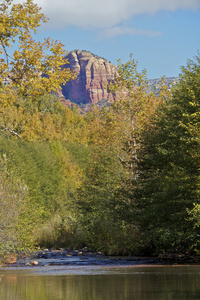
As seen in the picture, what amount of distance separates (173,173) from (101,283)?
8.47m

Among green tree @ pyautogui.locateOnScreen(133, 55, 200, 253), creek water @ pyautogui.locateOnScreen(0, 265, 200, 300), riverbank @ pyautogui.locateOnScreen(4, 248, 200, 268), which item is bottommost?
creek water @ pyautogui.locateOnScreen(0, 265, 200, 300)

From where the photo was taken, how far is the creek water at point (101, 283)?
532 inches

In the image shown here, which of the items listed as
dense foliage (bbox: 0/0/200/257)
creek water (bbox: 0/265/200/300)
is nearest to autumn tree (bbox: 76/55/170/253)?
dense foliage (bbox: 0/0/200/257)

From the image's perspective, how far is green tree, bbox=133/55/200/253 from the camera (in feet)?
74.7

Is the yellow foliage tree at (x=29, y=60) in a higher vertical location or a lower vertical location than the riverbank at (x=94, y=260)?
higher

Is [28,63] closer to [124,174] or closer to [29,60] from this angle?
[29,60]

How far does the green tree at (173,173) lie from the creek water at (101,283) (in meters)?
1.69

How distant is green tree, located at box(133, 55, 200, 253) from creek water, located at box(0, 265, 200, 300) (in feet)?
5.53

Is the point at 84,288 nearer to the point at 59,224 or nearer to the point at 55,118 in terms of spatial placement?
the point at 59,224

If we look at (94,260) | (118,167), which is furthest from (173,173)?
(118,167)

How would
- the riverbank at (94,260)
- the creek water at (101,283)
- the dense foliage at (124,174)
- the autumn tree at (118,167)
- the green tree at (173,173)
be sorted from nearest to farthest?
the creek water at (101,283), the dense foliage at (124,174), the green tree at (173,173), the riverbank at (94,260), the autumn tree at (118,167)

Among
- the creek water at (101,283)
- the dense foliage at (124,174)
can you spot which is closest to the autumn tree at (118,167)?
the dense foliage at (124,174)

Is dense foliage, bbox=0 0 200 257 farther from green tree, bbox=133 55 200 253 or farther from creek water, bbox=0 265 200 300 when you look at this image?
creek water, bbox=0 265 200 300

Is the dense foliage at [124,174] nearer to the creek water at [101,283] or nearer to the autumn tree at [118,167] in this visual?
the autumn tree at [118,167]
